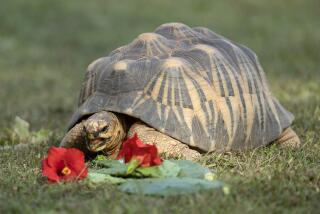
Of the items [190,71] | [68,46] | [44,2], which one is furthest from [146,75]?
[44,2]

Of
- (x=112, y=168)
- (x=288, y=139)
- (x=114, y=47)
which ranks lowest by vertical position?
(x=114, y=47)

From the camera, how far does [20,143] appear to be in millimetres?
5844

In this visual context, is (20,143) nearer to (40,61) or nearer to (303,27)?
(40,61)

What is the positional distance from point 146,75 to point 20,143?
1.64 m

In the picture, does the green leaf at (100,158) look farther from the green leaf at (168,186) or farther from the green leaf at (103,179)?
the green leaf at (168,186)

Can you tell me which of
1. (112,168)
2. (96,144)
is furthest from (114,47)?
(112,168)

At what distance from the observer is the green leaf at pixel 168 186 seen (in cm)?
353

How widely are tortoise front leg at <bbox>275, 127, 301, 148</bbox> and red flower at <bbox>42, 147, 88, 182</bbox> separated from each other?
1.90 meters

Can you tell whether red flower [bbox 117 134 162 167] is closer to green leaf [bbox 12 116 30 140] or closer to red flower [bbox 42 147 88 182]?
red flower [bbox 42 147 88 182]

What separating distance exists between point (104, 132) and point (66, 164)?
616mm

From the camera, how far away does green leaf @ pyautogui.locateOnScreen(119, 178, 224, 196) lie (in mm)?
3531

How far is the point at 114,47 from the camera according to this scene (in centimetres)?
1400

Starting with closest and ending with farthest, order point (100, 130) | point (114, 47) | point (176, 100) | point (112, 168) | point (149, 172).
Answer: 1. point (149, 172)
2. point (112, 168)
3. point (100, 130)
4. point (176, 100)
5. point (114, 47)

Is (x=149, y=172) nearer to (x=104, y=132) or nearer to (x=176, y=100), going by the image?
(x=104, y=132)
